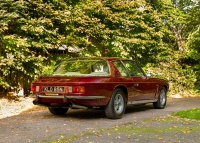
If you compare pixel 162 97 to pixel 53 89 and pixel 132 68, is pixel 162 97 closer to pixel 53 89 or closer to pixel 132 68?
pixel 132 68

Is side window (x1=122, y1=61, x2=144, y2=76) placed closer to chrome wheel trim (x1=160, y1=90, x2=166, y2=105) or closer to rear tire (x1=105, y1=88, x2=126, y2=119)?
rear tire (x1=105, y1=88, x2=126, y2=119)

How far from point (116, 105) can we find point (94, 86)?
42.8 inches

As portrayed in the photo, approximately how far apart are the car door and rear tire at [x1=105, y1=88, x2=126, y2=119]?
497mm

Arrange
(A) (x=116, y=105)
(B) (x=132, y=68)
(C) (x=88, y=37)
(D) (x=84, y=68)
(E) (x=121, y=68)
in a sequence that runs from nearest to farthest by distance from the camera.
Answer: (A) (x=116, y=105), (D) (x=84, y=68), (E) (x=121, y=68), (B) (x=132, y=68), (C) (x=88, y=37)

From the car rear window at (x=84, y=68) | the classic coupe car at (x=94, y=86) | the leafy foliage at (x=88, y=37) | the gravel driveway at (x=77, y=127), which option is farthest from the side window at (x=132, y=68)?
the leafy foliage at (x=88, y=37)

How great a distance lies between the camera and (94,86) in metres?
8.54

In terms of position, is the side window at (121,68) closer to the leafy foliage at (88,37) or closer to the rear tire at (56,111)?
the rear tire at (56,111)

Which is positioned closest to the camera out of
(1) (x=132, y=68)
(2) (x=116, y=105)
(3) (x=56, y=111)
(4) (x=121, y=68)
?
(2) (x=116, y=105)

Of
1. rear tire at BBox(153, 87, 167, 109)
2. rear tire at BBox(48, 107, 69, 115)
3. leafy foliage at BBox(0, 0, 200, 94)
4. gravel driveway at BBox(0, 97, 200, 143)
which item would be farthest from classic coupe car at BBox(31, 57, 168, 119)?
leafy foliage at BBox(0, 0, 200, 94)

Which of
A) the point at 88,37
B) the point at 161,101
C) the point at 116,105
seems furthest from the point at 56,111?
the point at 88,37

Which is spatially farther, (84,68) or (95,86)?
(84,68)

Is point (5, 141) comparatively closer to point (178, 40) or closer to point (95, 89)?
point (95, 89)

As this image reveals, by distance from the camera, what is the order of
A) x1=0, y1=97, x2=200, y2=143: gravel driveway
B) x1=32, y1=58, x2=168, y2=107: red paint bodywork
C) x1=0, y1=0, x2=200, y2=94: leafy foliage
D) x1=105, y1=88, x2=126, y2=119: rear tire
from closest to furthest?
1. x1=0, y1=97, x2=200, y2=143: gravel driveway
2. x1=32, y1=58, x2=168, y2=107: red paint bodywork
3. x1=105, y1=88, x2=126, y2=119: rear tire
4. x1=0, y1=0, x2=200, y2=94: leafy foliage

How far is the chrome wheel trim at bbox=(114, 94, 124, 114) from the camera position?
9.25 meters
